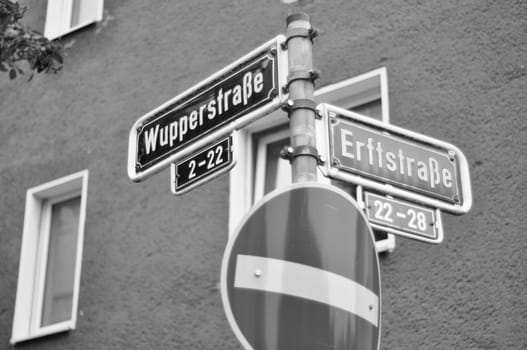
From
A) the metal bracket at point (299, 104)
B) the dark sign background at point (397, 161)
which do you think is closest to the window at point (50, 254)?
the dark sign background at point (397, 161)

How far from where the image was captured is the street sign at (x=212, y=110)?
4453 mm

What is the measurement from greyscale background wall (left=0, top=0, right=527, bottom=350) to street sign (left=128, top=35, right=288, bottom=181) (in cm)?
291

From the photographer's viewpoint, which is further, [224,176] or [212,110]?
[224,176]

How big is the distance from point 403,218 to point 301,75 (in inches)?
31.5

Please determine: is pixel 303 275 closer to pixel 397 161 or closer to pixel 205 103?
pixel 397 161

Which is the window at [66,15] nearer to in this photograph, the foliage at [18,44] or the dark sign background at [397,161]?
the foliage at [18,44]

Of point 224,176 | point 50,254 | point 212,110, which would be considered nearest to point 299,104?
point 212,110

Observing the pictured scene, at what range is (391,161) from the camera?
4637mm

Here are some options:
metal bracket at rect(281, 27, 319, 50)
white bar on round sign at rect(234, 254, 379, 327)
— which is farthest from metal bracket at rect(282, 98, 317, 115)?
white bar on round sign at rect(234, 254, 379, 327)

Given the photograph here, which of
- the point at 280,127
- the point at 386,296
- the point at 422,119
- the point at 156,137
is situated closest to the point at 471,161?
the point at 422,119

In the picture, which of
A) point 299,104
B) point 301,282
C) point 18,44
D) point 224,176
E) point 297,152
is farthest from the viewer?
point 224,176

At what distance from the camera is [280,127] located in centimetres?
901

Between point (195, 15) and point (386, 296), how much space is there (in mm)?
3875

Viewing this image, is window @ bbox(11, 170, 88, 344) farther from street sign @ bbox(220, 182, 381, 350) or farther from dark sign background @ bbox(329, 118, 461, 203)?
street sign @ bbox(220, 182, 381, 350)
